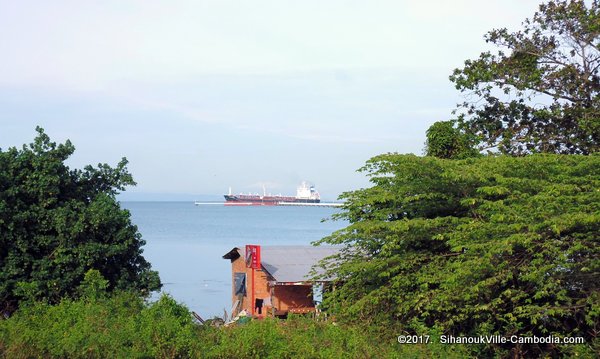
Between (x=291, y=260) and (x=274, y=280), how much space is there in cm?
143

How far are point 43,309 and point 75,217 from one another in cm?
200

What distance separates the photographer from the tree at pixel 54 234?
429 inches

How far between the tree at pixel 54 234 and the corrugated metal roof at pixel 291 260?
10.3 feet

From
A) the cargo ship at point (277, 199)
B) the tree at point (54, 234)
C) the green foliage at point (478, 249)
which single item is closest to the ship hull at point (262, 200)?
the cargo ship at point (277, 199)

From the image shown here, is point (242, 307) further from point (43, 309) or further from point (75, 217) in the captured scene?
point (43, 309)

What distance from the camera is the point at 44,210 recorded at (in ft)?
37.1

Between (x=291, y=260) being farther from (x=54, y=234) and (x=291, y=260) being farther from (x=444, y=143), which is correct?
(x=54, y=234)

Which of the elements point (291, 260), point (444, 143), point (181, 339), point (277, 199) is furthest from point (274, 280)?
point (277, 199)

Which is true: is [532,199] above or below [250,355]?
above

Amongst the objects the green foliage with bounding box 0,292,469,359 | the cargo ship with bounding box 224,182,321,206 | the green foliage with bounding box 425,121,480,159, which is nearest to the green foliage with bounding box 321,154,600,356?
the green foliage with bounding box 0,292,469,359

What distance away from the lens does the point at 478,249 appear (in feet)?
27.9

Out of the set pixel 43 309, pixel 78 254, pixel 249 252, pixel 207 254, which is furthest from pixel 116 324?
pixel 207 254

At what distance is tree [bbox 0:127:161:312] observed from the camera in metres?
10.9

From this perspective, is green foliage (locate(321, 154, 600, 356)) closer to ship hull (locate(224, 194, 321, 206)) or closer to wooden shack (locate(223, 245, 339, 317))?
wooden shack (locate(223, 245, 339, 317))
